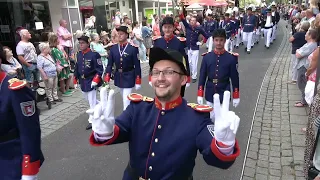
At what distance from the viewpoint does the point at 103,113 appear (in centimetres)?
189

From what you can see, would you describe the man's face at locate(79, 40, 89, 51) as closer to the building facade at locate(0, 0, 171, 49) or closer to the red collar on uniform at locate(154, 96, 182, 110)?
the building facade at locate(0, 0, 171, 49)

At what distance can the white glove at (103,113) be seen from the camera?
1861 millimetres

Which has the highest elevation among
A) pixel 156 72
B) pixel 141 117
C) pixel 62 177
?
pixel 156 72

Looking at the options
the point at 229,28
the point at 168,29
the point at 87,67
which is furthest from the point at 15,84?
the point at 229,28

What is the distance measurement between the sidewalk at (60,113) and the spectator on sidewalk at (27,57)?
0.73 metres

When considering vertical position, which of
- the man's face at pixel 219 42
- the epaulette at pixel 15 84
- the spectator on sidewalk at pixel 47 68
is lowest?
the spectator on sidewalk at pixel 47 68

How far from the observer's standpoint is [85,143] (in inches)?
211

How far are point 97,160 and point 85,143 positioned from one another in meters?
0.78

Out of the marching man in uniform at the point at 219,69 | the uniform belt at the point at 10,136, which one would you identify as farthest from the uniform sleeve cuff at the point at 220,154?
the marching man in uniform at the point at 219,69

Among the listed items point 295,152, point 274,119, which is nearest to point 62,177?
point 295,152

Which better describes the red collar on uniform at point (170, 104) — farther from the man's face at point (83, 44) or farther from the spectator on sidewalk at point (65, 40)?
the spectator on sidewalk at point (65, 40)

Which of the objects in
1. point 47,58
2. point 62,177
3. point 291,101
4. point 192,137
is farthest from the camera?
point 47,58

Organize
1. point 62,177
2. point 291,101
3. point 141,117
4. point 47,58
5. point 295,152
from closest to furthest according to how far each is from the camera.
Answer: point 141,117, point 62,177, point 295,152, point 291,101, point 47,58

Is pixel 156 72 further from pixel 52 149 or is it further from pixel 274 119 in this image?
pixel 274 119
